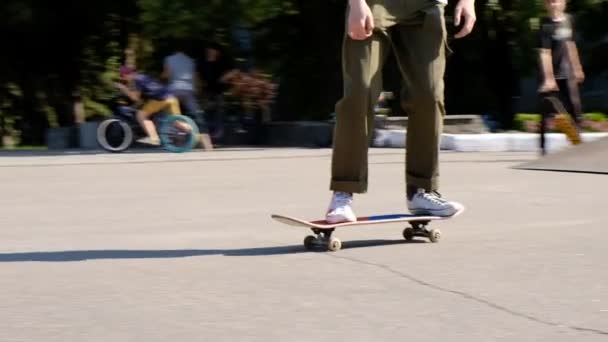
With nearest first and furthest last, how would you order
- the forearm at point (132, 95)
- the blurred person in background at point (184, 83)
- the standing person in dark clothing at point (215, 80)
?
the blurred person in background at point (184, 83)
the forearm at point (132, 95)
the standing person in dark clothing at point (215, 80)

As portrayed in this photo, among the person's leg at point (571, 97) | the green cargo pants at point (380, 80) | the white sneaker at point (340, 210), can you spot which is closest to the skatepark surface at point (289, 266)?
the white sneaker at point (340, 210)

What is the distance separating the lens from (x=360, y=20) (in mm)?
6688

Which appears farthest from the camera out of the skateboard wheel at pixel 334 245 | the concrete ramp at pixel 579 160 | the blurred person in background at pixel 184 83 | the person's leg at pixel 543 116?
the blurred person in background at pixel 184 83

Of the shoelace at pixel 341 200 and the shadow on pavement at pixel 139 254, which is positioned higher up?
the shoelace at pixel 341 200

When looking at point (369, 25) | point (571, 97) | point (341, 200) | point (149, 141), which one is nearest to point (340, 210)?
point (341, 200)

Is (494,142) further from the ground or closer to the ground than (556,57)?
closer to the ground

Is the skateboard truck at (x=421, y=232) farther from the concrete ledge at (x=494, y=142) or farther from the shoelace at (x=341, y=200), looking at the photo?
the concrete ledge at (x=494, y=142)

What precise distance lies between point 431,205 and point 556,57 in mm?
6958

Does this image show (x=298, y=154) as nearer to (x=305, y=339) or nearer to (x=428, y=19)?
(x=428, y=19)

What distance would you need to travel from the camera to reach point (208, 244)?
748 cm

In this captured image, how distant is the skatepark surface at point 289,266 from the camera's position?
5180mm

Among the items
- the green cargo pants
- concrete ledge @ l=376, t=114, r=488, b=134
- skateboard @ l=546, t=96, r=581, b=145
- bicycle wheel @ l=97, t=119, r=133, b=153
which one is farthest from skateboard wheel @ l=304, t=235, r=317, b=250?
bicycle wheel @ l=97, t=119, r=133, b=153

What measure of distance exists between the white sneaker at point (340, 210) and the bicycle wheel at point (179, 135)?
10.1m

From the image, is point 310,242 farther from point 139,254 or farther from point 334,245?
point 139,254
